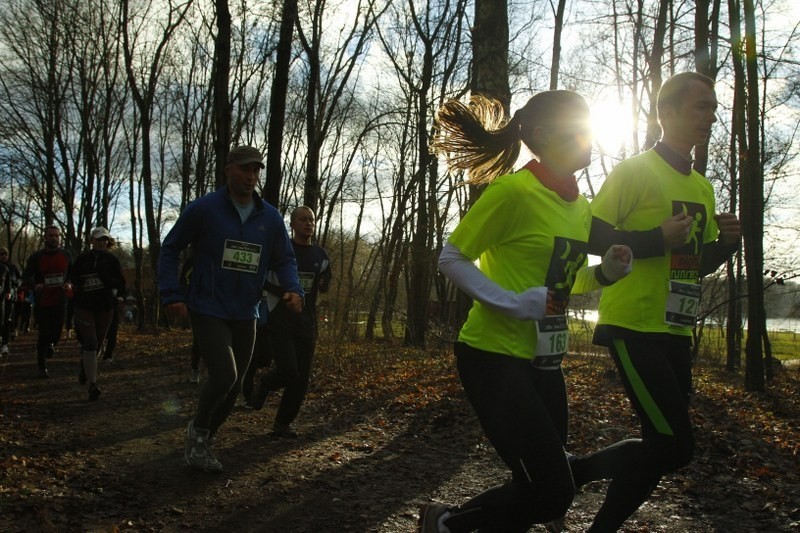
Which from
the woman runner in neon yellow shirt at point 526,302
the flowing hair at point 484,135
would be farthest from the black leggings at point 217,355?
the woman runner in neon yellow shirt at point 526,302

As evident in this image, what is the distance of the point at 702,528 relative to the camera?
4.43 m

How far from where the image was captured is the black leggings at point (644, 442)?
2945 mm

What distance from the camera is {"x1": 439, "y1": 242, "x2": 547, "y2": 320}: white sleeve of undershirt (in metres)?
2.49

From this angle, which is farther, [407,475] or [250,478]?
[407,475]

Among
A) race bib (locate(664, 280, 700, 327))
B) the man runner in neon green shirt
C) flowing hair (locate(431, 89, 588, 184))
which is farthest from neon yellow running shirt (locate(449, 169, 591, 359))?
race bib (locate(664, 280, 700, 327))

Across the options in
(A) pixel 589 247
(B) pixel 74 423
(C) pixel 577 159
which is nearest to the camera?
(C) pixel 577 159

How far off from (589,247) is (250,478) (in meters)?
3.22

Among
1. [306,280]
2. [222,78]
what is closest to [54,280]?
[222,78]

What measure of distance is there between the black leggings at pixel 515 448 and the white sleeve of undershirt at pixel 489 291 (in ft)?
0.77

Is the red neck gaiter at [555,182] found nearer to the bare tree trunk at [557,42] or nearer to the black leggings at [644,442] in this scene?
the black leggings at [644,442]

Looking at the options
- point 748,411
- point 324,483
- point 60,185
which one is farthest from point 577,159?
point 60,185

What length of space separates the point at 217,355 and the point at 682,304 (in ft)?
10.2

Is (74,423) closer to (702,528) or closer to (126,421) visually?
(126,421)

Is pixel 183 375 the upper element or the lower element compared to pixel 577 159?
lower
